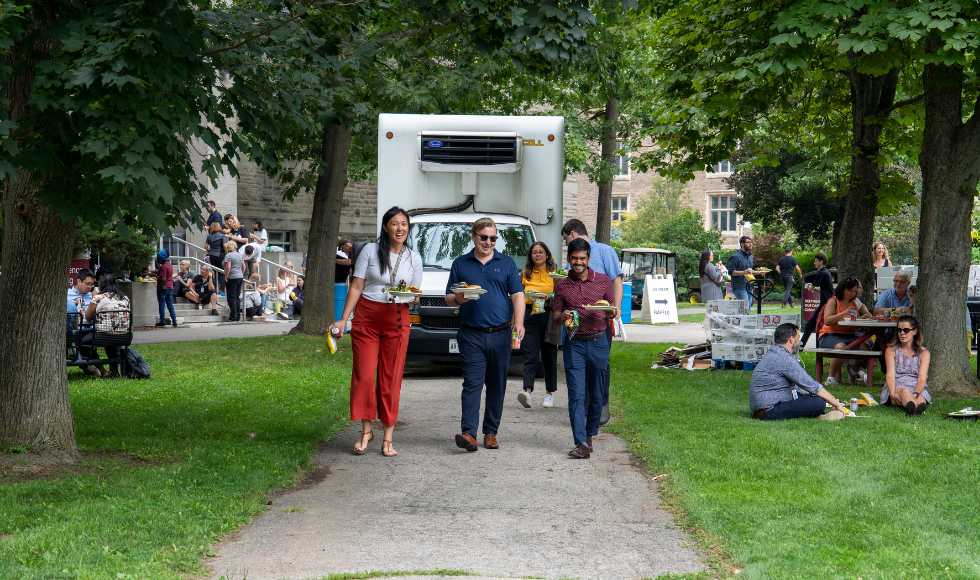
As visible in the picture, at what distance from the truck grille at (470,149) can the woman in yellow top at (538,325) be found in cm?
292

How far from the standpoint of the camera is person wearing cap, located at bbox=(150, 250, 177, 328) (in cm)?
1988

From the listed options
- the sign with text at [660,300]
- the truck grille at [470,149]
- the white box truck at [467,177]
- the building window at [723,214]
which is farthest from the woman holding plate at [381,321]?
the building window at [723,214]

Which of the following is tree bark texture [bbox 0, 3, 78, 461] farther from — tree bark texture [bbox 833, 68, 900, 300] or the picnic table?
tree bark texture [bbox 833, 68, 900, 300]

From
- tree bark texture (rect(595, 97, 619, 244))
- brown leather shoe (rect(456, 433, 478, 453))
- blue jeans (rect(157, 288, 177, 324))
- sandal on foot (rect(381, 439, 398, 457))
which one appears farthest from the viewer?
tree bark texture (rect(595, 97, 619, 244))

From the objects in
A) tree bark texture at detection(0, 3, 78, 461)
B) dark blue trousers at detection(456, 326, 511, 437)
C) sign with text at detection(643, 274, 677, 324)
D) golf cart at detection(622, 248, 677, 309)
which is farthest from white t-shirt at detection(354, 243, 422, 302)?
golf cart at detection(622, 248, 677, 309)

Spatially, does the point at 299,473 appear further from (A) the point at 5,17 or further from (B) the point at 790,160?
(B) the point at 790,160

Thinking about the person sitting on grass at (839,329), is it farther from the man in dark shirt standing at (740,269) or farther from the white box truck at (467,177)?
the man in dark shirt standing at (740,269)

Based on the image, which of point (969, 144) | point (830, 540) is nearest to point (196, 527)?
point (830, 540)

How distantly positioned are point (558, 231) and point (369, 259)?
5477 mm

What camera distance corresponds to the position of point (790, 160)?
37.4 m

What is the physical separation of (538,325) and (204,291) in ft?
48.7

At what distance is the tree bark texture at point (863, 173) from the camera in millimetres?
13156

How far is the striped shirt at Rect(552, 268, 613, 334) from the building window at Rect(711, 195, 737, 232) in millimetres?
48479

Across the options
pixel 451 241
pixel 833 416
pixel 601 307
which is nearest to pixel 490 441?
pixel 601 307
